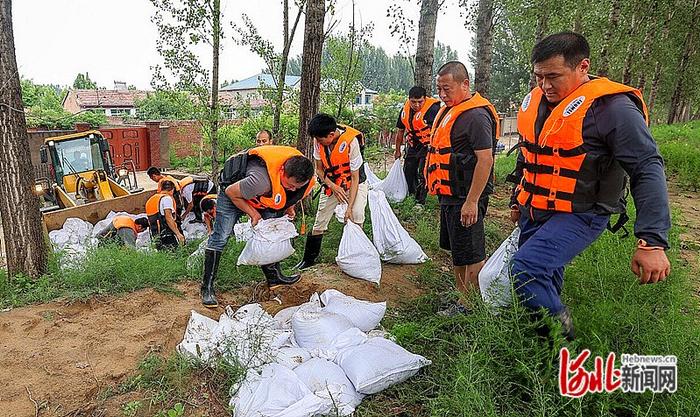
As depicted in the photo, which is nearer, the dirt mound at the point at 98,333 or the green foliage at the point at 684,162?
the dirt mound at the point at 98,333

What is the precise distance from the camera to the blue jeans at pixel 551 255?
2213mm

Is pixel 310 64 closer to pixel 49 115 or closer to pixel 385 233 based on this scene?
pixel 385 233

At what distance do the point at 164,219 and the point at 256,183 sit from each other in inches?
118

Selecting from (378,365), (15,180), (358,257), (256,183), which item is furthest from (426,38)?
(378,365)

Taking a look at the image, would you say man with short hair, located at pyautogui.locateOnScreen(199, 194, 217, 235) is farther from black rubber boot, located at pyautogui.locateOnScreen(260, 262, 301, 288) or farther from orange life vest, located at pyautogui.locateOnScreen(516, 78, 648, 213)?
orange life vest, located at pyautogui.locateOnScreen(516, 78, 648, 213)

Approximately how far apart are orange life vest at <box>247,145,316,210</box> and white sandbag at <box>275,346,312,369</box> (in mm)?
1335

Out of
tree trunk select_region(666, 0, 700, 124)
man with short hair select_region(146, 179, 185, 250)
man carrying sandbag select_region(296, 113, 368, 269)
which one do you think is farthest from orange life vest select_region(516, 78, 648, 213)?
tree trunk select_region(666, 0, 700, 124)

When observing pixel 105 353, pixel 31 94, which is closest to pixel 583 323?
pixel 105 353

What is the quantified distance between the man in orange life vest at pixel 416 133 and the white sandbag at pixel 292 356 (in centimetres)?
399

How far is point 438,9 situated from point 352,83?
6.81 ft

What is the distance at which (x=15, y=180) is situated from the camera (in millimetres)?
4371

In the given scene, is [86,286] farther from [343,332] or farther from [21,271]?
[343,332]

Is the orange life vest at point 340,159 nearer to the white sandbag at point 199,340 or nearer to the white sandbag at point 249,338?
Answer: the white sandbag at point 249,338
